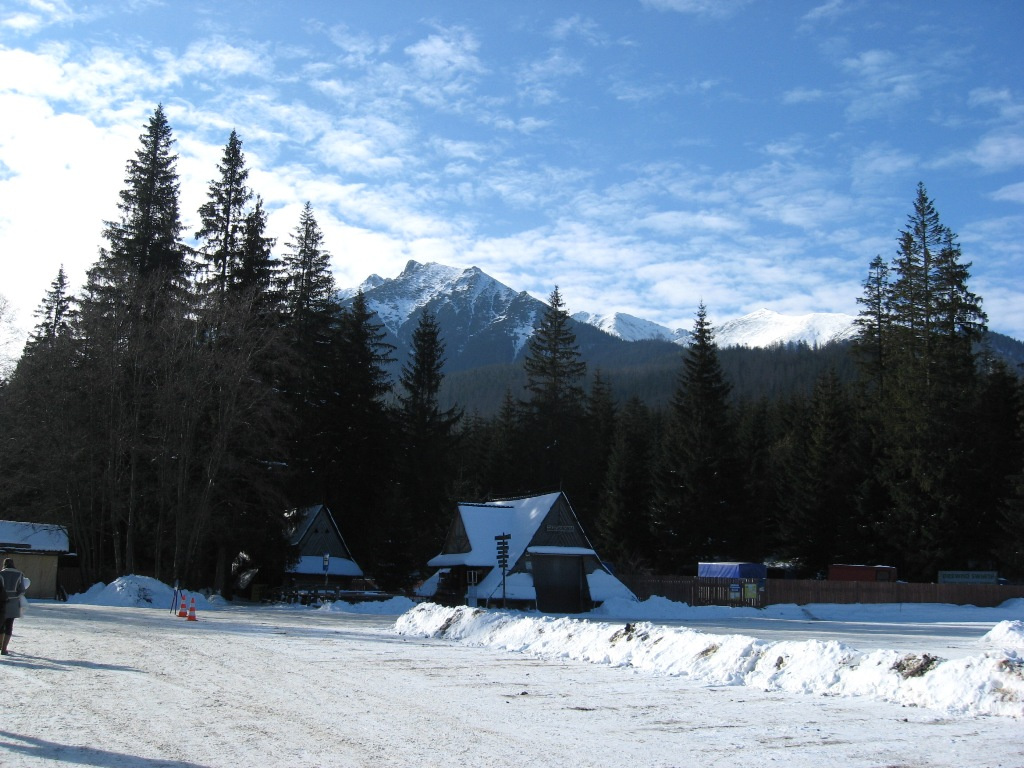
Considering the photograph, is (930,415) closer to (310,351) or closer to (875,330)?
(875,330)

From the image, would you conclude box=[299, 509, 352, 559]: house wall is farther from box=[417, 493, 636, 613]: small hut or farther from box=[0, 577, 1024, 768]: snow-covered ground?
box=[0, 577, 1024, 768]: snow-covered ground

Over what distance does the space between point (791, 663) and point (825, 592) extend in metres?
34.2

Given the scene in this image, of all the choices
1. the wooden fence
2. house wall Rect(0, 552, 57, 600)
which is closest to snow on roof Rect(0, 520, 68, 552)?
house wall Rect(0, 552, 57, 600)

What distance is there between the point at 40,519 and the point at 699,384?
40.6 m

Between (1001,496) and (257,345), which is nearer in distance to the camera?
(257,345)

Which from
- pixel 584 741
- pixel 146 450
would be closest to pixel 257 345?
pixel 146 450

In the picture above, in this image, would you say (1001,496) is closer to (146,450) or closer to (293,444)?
(293,444)

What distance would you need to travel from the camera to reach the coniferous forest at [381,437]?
4028cm

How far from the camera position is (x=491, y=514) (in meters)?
47.5

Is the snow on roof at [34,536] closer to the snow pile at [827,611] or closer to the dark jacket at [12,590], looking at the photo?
the snow pile at [827,611]

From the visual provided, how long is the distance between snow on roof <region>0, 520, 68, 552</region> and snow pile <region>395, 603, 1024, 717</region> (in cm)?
2820

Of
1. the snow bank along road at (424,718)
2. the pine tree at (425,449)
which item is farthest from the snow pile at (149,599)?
the snow bank along road at (424,718)

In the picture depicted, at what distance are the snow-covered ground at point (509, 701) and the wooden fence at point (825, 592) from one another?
78.0ft

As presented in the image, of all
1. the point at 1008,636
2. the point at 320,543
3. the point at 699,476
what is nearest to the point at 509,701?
the point at 1008,636
